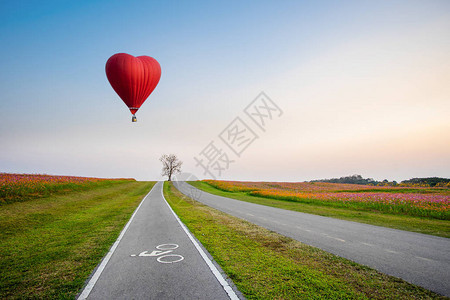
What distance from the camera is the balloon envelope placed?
14.4 meters

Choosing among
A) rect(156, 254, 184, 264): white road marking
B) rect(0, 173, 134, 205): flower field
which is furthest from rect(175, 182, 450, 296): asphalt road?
rect(0, 173, 134, 205): flower field

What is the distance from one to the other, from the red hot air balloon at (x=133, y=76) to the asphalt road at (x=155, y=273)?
414 inches

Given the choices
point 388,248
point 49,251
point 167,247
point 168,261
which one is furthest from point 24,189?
point 388,248

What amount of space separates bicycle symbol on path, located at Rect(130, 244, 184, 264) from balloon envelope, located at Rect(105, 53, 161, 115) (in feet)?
37.8

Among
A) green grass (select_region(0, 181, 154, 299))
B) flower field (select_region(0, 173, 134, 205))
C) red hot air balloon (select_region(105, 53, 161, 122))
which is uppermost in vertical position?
red hot air balloon (select_region(105, 53, 161, 122))

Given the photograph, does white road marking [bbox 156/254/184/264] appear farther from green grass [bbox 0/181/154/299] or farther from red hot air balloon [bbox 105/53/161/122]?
red hot air balloon [bbox 105/53/161/122]

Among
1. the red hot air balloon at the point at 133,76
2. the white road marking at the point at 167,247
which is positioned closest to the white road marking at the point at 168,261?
the white road marking at the point at 167,247

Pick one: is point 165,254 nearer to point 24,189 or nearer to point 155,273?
point 155,273

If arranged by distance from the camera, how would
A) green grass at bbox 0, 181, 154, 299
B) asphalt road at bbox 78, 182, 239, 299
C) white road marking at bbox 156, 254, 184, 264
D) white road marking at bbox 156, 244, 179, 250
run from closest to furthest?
1. asphalt road at bbox 78, 182, 239, 299
2. green grass at bbox 0, 181, 154, 299
3. white road marking at bbox 156, 254, 184, 264
4. white road marking at bbox 156, 244, 179, 250

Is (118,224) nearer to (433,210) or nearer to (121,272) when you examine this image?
(121,272)

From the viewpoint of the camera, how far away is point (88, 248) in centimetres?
709

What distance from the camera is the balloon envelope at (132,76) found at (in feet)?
47.3

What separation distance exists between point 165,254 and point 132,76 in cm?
1227

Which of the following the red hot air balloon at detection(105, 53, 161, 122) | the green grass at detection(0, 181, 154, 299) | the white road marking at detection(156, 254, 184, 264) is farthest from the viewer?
the red hot air balloon at detection(105, 53, 161, 122)
